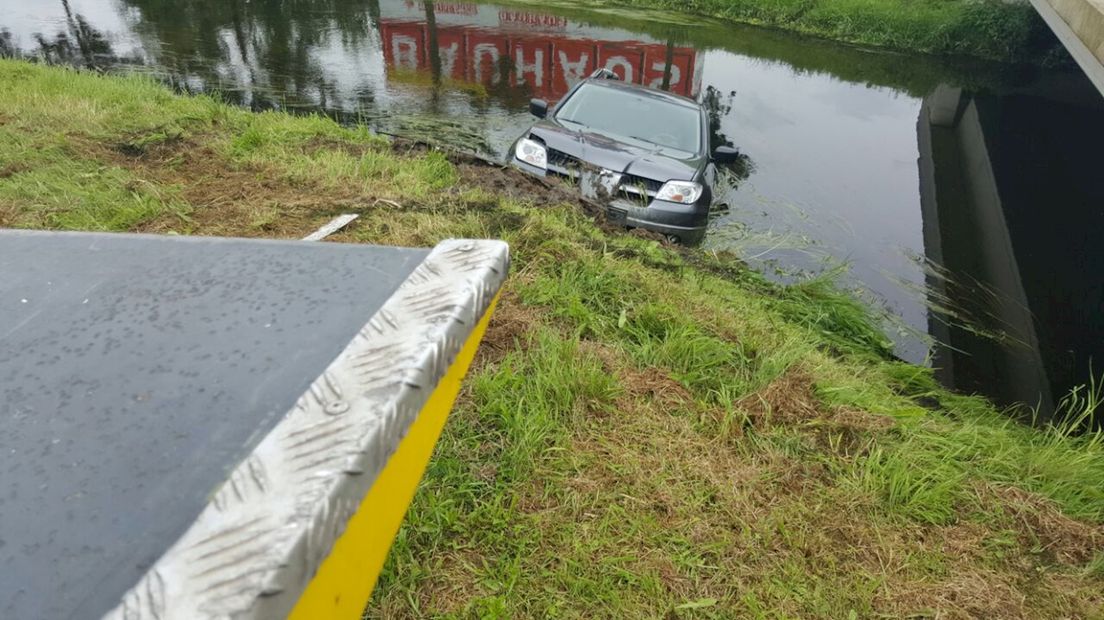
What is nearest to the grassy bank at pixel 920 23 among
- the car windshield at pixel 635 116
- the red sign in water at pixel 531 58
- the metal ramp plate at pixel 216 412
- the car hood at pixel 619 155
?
the red sign in water at pixel 531 58

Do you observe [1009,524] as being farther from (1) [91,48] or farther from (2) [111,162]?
(1) [91,48]

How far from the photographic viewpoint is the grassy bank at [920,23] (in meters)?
17.1

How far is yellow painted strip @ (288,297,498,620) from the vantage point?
79 centimetres

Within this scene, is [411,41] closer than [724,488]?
No

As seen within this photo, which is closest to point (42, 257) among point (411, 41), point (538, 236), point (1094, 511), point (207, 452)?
point (207, 452)

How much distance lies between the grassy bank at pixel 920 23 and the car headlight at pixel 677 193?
628 inches

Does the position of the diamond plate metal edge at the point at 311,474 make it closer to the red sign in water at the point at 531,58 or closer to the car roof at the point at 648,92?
the car roof at the point at 648,92

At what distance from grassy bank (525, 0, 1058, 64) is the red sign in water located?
244 inches

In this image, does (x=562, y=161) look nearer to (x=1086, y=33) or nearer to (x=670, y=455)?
(x=670, y=455)

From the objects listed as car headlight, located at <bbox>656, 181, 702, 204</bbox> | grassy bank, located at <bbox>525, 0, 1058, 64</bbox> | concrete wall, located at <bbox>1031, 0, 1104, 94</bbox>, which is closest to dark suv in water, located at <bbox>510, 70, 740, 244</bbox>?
car headlight, located at <bbox>656, 181, 702, 204</bbox>

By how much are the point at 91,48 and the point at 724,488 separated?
14.3 meters

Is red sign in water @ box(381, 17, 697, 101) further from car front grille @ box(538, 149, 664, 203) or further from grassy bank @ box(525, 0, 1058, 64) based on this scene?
grassy bank @ box(525, 0, 1058, 64)

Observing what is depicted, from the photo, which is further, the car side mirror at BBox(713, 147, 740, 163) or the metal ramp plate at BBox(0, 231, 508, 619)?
the car side mirror at BBox(713, 147, 740, 163)

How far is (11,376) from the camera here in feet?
3.17
